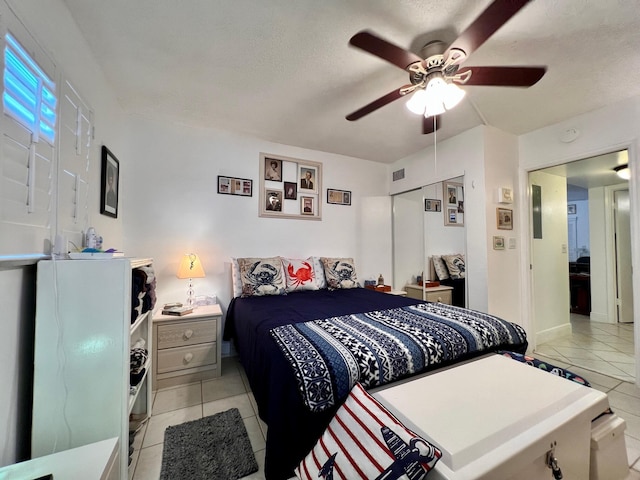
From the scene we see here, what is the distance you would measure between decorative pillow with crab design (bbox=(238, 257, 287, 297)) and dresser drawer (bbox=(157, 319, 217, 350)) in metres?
0.43

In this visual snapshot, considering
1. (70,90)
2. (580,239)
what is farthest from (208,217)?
(580,239)

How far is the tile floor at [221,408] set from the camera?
1.42m

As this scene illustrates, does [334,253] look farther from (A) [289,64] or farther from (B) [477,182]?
(A) [289,64]

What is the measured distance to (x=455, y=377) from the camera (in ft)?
4.08

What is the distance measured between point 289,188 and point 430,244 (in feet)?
6.44

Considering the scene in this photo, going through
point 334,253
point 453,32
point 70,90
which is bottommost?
point 334,253

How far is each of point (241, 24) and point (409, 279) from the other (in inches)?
130

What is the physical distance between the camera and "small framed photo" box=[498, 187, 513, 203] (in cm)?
273

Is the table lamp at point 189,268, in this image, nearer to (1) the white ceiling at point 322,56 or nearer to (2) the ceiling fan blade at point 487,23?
(1) the white ceiling at point 322,56

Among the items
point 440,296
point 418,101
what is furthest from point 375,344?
point 440,296

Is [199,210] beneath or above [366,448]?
above

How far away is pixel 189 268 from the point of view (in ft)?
7.97

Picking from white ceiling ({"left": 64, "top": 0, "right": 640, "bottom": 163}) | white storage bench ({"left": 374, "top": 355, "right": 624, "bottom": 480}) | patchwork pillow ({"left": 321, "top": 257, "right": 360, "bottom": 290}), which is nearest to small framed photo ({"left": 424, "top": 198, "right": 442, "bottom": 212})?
white ceiling ({"left": 64, "top": 0, "right": 640, "bottom": 163})

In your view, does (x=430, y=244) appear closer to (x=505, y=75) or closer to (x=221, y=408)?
(x=505, y=75)
